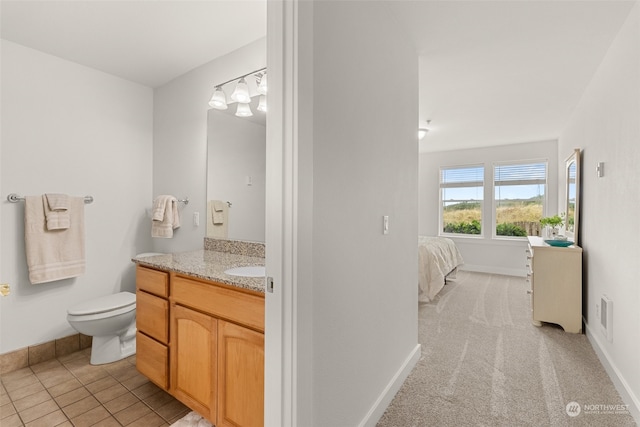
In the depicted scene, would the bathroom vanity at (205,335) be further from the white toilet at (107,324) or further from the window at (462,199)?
the window at (462,199)

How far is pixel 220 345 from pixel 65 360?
187cm

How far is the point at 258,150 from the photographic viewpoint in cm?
226

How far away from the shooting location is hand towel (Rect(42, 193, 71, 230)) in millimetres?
2332

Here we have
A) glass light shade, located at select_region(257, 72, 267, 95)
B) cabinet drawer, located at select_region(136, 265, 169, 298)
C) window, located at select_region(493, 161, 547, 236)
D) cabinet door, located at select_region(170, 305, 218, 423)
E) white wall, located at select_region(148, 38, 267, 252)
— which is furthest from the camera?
window, located at select_region(493, 161, 547, 236)

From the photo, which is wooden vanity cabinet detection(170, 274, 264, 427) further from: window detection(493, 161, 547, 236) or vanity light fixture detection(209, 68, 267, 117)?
window detection(493, 161, 547, 236)

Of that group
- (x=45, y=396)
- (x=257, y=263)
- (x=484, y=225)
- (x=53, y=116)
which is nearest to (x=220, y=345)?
(x=257, y=263)

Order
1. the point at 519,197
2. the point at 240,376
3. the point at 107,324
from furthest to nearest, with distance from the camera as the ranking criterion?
the point at 519,197 → the point at 107,324 → the point at 240,376

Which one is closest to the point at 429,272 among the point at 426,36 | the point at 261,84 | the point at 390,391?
the point at 390,391

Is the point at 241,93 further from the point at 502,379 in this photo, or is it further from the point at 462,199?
the point at 462,199

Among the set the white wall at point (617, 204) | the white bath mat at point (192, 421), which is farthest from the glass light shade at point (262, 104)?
the white wall at point (617, 204)

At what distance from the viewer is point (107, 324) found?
7.23ft

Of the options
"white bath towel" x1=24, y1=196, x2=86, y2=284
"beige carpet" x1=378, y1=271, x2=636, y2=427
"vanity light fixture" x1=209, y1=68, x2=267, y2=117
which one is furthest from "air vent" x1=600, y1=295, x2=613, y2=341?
"white bath towel" x1=24, y1=196, x2=86, y2=284

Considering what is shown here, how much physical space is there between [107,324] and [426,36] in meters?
3.06

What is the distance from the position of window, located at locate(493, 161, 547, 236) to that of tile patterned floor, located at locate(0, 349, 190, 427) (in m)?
5.71
